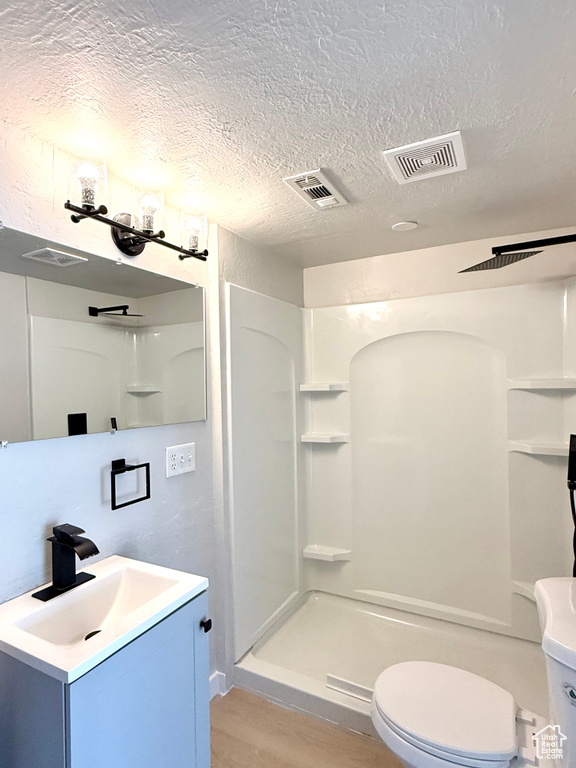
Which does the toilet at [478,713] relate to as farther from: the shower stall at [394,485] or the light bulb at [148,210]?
the light bulb at [148,210]

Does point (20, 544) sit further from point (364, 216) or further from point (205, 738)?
point (364, 216)

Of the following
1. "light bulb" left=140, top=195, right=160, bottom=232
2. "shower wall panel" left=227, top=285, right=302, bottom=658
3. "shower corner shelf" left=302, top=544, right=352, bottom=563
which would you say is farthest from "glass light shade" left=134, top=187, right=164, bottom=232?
"shower corner shelf" left=302, top=544, right=352, bottom=563

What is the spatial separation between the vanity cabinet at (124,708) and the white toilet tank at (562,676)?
110 centimetres

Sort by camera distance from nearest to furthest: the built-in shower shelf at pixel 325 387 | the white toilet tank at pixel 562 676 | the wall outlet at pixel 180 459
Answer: the white toilet tank at pixel 562 676
the wall outlet at pixel 180 459
the built-in shower shelf at pixel 325 387

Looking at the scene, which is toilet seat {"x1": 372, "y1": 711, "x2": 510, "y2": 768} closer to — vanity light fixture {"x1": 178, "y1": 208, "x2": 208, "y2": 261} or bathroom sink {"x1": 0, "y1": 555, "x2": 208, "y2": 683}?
bathroom sink {"x1": 0, "y1": 555, "x2": 208, "y2": 683}

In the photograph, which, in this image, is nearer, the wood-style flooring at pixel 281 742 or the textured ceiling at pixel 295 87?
the textured ceiling at pixel 295 87

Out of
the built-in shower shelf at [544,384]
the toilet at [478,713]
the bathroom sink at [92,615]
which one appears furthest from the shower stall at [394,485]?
the bathroom sink at [92,615]

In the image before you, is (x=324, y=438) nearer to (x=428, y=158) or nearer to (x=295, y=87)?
(x=428, y=158)

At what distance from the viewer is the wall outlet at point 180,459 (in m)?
1.84

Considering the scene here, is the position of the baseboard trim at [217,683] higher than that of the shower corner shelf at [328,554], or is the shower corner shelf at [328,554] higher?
the shower corner shelf at [328,554]

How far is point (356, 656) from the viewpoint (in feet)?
7.42

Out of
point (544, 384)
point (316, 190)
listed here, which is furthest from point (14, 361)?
point (544, 384)

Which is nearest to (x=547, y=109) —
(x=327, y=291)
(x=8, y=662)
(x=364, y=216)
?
(x=364, y=216)

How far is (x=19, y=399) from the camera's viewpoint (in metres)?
Answer: 1.29
